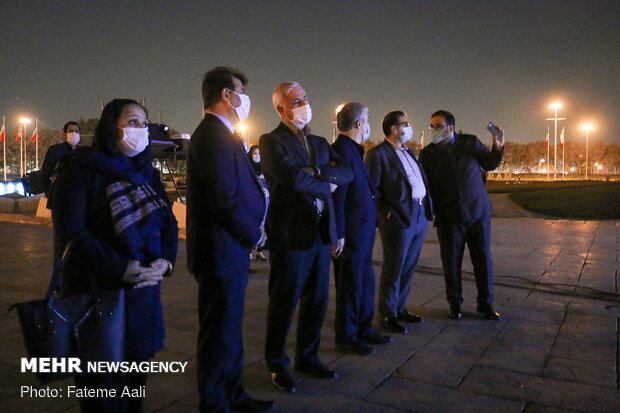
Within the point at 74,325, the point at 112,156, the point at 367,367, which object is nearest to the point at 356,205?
the point at 367,367

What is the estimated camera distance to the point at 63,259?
2.04 meters

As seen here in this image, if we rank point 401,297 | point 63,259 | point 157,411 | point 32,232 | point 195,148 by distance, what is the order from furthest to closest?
1. point 32,232
2. point 401,297
3. point 157,411
4. point 195,148
5. point 63,259

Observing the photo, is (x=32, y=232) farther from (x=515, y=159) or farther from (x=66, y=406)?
(x=515, y=159)

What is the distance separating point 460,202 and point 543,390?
213cm

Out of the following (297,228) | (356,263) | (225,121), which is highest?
(225,121)

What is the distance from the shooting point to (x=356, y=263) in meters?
3.95

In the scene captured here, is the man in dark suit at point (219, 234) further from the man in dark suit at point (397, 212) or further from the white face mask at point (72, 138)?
the white face mask at point (72, 138)

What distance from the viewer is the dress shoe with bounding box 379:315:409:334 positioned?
442 cm

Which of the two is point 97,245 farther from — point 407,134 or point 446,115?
point 446,115

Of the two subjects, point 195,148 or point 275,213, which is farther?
point 275,213

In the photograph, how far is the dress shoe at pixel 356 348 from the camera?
152 inches

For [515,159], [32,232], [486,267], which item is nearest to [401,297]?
[486,267]

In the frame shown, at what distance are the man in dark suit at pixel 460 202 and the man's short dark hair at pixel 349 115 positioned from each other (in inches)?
50.0

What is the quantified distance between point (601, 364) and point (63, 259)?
3.59 metres
